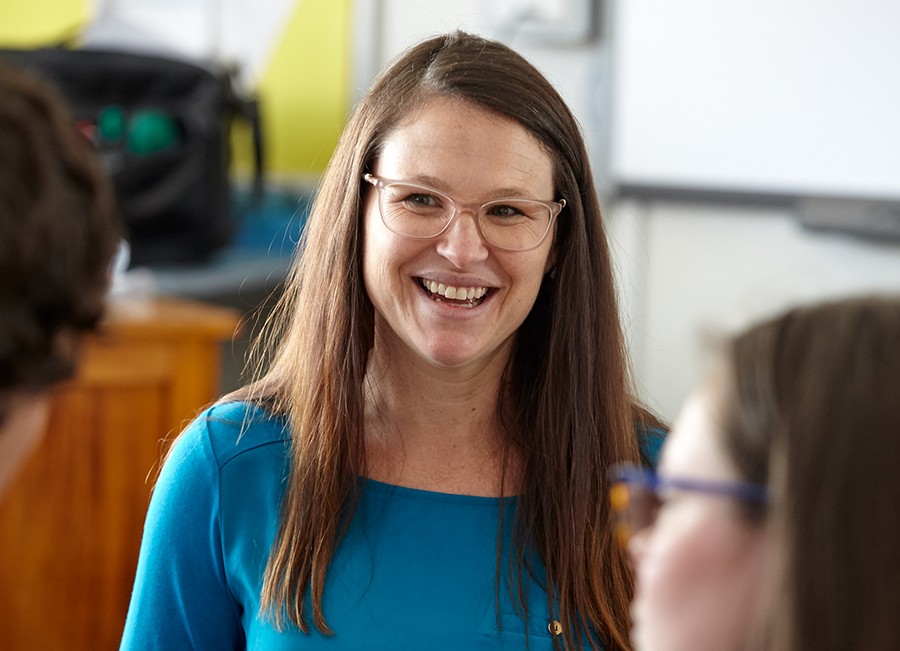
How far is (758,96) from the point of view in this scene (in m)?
2.22

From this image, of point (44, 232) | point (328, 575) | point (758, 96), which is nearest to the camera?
point (44, 232)

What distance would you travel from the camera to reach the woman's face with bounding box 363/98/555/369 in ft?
3.67

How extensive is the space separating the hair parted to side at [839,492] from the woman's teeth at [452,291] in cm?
60

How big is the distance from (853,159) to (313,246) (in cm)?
137

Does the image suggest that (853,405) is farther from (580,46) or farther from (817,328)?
(580,46)

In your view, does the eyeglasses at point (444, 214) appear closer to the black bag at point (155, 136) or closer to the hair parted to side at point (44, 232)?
the hair parted to side at point (44, 232)

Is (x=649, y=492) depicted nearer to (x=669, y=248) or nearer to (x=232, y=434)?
(x=232, y=434)

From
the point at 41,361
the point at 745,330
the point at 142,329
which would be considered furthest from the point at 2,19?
the point at 745,330

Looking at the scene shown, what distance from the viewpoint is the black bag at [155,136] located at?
245 cm

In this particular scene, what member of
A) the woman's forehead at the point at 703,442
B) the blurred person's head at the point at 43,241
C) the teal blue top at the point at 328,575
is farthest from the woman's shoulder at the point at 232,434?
the woman's forehead at the point at 703,442

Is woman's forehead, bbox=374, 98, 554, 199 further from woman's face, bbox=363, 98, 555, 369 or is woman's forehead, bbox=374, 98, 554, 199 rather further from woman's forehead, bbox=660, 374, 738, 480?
woman's forehead, bbox=660, 374, 738, 480

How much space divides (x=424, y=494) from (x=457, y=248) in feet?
1.00

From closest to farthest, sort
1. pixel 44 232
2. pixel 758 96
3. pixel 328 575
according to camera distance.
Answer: pixel 44 232 → pixel 328 575 → pixel 758 96

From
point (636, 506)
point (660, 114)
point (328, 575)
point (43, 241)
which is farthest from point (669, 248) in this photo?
point (43, 241)
